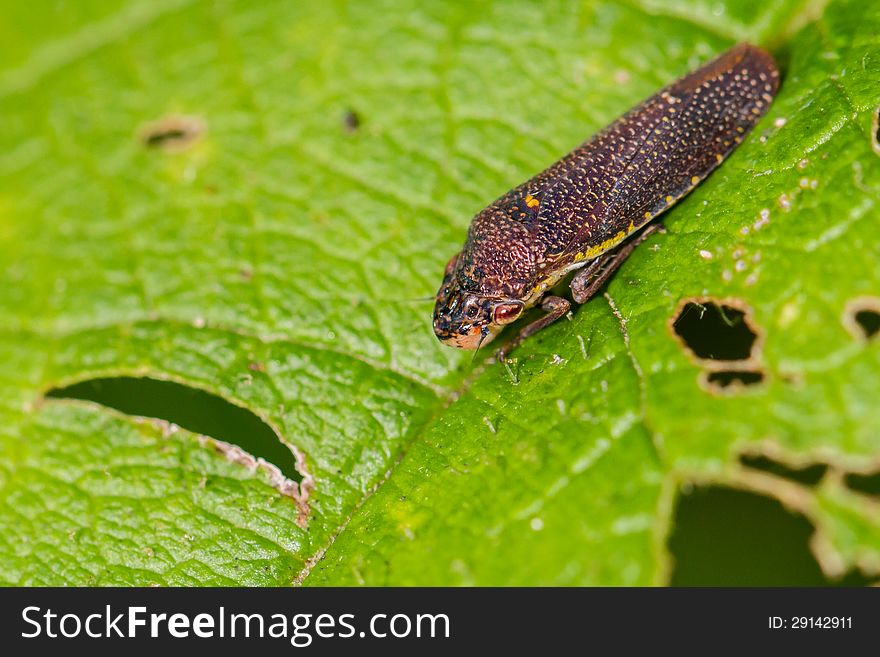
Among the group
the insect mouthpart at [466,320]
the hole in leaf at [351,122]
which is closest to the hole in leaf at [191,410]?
the insect mouthpart at [466,320]

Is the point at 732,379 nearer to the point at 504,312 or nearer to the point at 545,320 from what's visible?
the point at 545,320

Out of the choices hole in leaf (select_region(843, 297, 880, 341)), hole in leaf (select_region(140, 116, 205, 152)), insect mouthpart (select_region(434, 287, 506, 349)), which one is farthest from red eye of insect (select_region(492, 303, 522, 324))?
hole in leaf (select_region(140, 116, 205, 152))

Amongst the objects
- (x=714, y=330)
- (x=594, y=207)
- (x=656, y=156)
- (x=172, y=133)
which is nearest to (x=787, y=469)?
(x=714, y=330)

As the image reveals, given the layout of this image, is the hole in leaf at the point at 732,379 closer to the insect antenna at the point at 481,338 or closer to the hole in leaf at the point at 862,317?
the hole in leaf at the point at 862,317

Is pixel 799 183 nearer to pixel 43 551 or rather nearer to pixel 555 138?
pixel 555 138

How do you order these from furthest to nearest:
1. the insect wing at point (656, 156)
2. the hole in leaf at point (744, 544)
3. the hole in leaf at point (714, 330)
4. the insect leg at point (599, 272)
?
the insect wing at point (656, 156) → the insect leg at point (599, 272) → the hole in leaf at point (714, 330) → the hole in leaf at point (744, 544)
